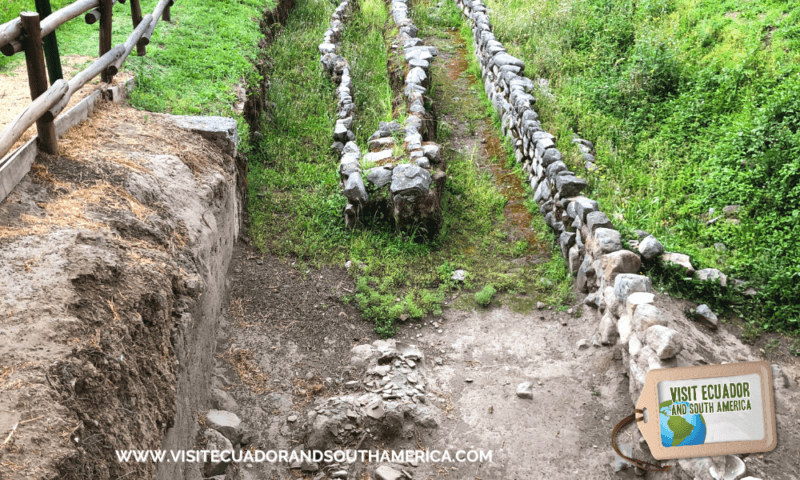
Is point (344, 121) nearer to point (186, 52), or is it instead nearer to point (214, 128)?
point (186, 52)

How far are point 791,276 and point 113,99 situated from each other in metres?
7.92

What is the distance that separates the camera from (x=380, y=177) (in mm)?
7531

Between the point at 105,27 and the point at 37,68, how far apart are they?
97.4 inches

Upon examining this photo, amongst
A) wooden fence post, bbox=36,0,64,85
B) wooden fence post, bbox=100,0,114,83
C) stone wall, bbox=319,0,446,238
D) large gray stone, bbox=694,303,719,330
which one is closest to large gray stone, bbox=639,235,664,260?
large gray stone, bbox=694,303,719,330

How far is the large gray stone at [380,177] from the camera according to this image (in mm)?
7496

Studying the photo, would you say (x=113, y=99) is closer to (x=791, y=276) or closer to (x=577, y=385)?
(x=577, y=385)

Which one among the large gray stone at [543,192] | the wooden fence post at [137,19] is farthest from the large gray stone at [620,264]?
the wooden fence post at [137,19]

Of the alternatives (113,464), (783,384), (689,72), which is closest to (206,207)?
(113,464)

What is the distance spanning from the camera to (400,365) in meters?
5.62

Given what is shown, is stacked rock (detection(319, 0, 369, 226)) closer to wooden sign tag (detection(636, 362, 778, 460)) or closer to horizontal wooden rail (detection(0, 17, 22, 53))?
horizontal wooden rail (detection(0, 17, 22, 53))

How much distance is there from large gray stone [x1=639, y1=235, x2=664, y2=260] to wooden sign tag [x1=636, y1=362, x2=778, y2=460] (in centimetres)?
174

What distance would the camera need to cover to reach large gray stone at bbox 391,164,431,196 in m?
7.22

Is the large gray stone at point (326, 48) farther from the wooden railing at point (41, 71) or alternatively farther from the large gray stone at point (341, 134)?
the wooden railing at point (41, 71)

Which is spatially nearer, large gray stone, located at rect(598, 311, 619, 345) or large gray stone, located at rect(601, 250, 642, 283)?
large gray stone, located at rect(598, 311, 619, 345)
